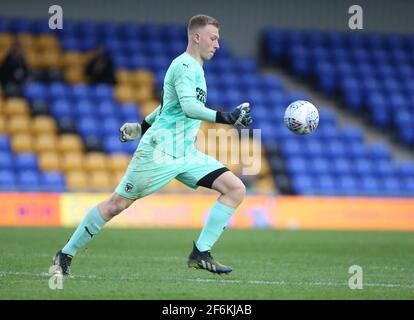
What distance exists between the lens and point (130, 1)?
25.3 metres

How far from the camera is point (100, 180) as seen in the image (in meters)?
20.5

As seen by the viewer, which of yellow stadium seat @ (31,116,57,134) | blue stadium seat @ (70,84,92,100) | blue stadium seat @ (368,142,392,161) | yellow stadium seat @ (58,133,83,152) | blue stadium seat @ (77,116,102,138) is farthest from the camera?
blue stadium seat @ (368,142,392,161)

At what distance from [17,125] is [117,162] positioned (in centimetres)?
242

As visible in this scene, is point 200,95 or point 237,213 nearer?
point 200,95

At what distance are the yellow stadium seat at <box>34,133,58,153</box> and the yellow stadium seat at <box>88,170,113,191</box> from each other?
1113mm

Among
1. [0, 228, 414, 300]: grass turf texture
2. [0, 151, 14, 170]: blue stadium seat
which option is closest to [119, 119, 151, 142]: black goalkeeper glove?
[0, 228, 414, 300]: grass turf texture

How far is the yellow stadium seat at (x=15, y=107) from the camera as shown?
2130cm

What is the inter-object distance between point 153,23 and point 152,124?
54.8ft

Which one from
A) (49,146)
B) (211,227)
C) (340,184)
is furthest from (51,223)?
(211,227)

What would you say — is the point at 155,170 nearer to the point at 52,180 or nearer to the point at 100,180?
the point at 52,180

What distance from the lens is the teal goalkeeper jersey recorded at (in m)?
8.61

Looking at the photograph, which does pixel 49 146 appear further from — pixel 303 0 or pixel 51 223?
pixel 303 0

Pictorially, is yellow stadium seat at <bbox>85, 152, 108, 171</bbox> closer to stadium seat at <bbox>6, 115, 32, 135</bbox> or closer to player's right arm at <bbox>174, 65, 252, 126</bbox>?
stadium seat at <bbox>6, 115, 32, 135</bbox>

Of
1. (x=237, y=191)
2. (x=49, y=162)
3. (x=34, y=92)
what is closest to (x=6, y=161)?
(x=49, y=162)
